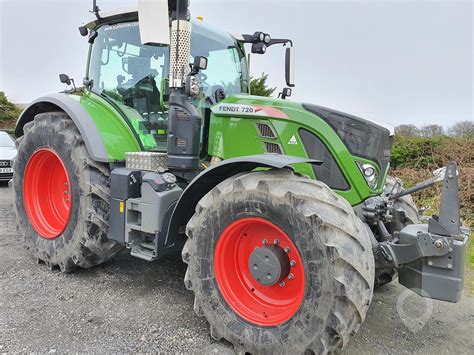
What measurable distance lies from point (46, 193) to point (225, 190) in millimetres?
2874

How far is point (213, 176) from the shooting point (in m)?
3.21

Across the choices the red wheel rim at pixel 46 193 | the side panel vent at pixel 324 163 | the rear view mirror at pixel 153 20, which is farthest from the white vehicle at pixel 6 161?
the side panel vent at pixel 324 163

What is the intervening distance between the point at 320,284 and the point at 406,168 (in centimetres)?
666

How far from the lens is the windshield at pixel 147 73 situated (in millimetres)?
4031

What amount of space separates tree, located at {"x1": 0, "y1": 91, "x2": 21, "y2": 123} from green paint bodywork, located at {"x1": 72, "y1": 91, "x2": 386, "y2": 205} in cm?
2147

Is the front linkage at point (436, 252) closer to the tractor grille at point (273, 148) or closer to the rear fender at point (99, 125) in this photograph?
the tractor grille at point (273, 148)

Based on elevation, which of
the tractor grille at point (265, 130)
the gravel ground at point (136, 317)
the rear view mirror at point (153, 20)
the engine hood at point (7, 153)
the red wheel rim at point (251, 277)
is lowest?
the gravel ground at point (136, 317)

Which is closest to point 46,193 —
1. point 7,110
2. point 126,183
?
point 126,183

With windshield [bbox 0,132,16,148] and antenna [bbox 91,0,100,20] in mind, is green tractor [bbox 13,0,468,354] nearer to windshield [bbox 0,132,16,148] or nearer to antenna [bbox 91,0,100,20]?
antenna [bbox 91,0,100,20]

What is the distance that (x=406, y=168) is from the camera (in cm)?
837

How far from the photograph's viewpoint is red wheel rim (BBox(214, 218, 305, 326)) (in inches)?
110

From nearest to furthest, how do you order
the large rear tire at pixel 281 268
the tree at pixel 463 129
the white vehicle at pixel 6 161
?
the large rear tire at pixel 281 268, the tree at pixel 463 129, the white vehicle at pixel 6 161

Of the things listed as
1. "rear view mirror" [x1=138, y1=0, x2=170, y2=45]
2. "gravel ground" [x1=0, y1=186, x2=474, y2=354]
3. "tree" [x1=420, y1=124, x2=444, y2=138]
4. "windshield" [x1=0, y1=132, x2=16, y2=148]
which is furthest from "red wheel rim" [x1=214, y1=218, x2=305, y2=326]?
"windshield" [x1=0, y1=132, x2=16, y2=148]

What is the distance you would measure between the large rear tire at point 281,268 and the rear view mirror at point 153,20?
139 centimetres
